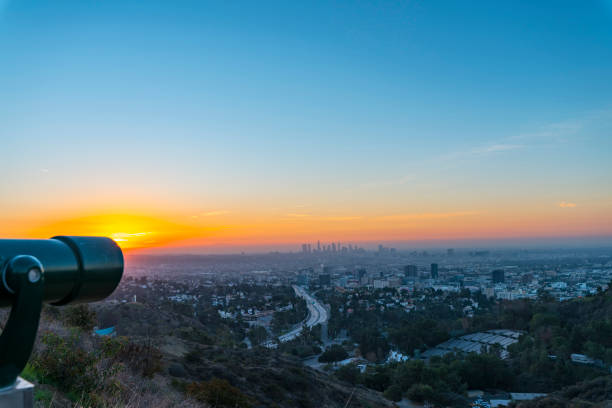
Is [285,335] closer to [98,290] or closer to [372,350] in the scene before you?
[372,350]

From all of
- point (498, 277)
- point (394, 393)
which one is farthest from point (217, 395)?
point (498, 277)

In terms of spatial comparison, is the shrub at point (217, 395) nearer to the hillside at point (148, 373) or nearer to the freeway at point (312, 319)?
the hillside at point (148, 373)

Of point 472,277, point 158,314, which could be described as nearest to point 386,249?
point 472,277

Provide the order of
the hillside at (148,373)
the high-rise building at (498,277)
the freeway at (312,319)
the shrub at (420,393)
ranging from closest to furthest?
the hillside at (148,373) → the shrub at (420,393) → the freeway at (312,319) → the high-rise building at (498,277)

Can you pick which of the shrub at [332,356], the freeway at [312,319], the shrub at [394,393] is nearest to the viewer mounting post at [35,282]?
the shrub at [394,393]

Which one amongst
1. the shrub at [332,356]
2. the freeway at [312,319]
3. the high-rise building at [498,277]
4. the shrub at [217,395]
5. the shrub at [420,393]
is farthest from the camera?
the high-rise building at [498,277]

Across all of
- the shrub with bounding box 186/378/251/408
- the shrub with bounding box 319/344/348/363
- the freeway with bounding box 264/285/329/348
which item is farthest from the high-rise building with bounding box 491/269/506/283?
the shrub with bounding box 186/378/251/408

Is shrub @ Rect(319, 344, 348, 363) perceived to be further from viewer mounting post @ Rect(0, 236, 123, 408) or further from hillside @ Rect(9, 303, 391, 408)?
viewer mounting post @ Rect(0, 236, 123, 408)

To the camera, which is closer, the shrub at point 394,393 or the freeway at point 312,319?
the shrub at point 394,393

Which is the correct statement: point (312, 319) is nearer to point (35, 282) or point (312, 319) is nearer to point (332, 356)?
point (332, 356)
